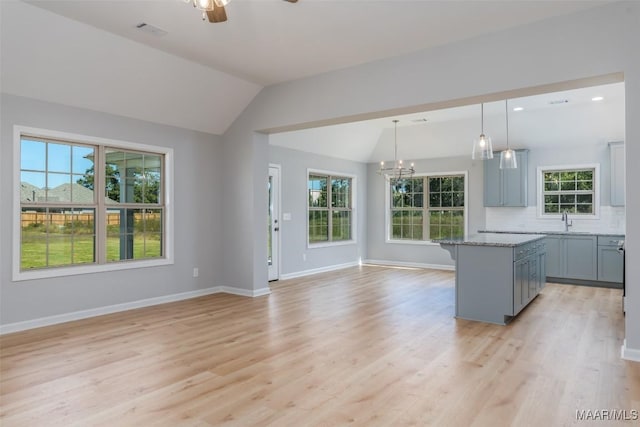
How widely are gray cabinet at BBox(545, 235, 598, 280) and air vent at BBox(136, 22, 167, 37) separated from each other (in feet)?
22.6

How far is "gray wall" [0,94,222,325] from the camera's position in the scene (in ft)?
14.1

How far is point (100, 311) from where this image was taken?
16.5 ft

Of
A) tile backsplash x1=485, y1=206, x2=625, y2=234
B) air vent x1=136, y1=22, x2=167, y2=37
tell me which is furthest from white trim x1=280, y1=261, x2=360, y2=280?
air vent x1=136, y1=22, x2=167, y2=37

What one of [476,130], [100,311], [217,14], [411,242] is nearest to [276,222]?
[100,311]

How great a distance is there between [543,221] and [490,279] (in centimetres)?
398

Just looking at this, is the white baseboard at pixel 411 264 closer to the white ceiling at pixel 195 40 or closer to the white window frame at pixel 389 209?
the white window frame at pixel 389 209

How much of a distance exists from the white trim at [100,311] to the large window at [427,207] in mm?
4887

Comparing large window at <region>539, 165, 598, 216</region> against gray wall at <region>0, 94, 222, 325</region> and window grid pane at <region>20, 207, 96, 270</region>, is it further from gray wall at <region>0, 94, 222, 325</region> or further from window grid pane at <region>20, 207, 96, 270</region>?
window grid pane at <region>20, 207, 96, 270</region>

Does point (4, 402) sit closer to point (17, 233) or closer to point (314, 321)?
point (17, 233)

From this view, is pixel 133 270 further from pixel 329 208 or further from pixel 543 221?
pixel 543 221

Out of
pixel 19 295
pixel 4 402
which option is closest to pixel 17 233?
pixel 19 295

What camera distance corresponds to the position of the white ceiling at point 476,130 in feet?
22.3

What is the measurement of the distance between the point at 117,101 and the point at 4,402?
11.5 ft

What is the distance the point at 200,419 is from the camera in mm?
2490
